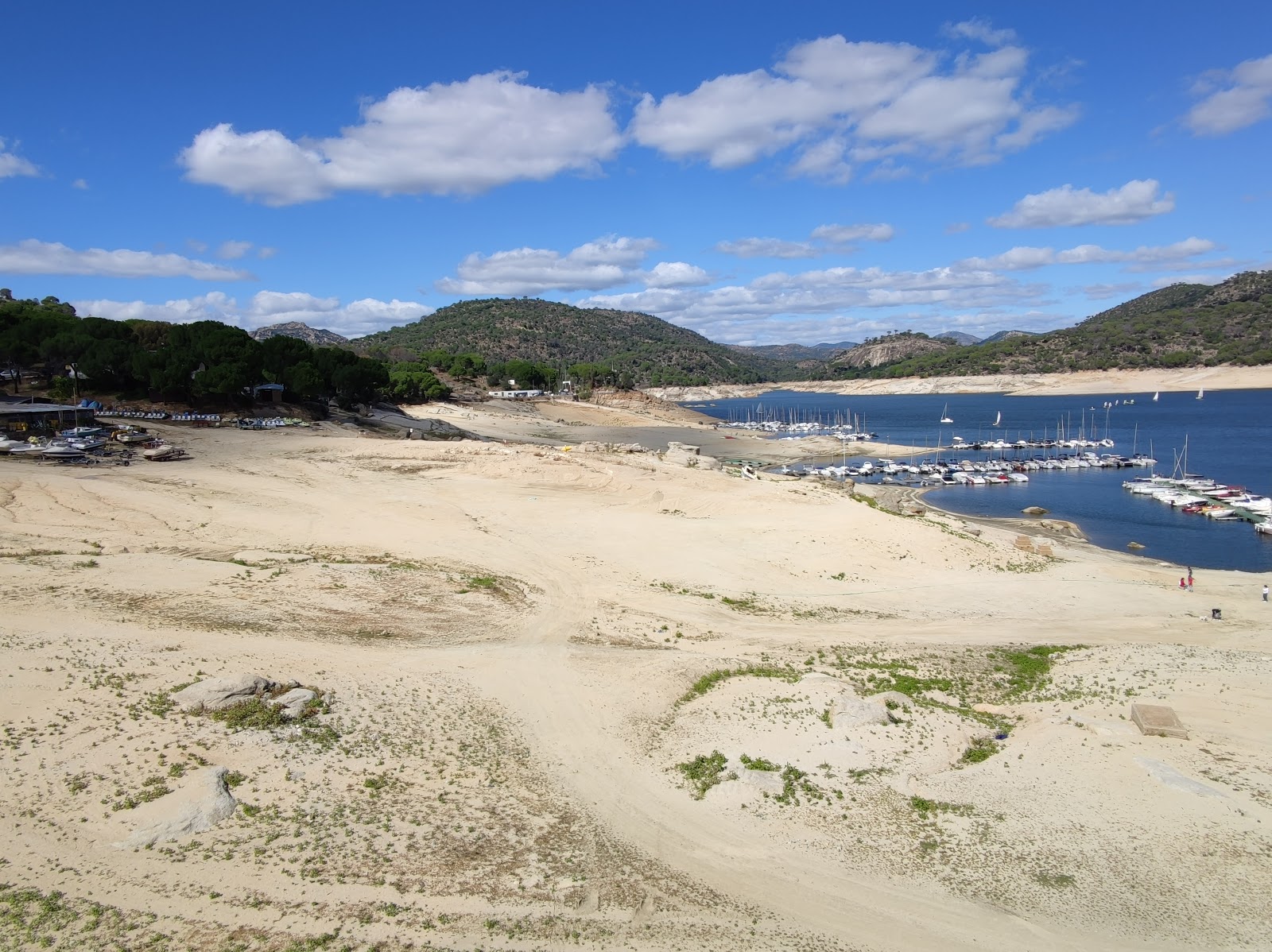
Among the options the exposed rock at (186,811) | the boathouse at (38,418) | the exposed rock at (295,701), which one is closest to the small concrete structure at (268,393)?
the boathouse at (38,418)

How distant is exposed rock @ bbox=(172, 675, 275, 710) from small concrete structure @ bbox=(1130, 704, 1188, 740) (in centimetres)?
1762

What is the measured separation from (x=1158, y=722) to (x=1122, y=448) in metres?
87.2

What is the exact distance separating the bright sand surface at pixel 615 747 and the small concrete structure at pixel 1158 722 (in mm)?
337

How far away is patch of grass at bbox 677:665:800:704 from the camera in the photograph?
1831cm

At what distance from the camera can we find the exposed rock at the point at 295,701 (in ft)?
49.5

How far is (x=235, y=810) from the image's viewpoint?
39.5ft

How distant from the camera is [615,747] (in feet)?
51.0

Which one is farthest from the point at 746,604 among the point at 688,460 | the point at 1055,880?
the point at 688,460

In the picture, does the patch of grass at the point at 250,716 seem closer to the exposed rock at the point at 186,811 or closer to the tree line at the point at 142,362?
the exposed rock at the point at 186,811

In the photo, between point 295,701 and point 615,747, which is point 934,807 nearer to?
point 615,747

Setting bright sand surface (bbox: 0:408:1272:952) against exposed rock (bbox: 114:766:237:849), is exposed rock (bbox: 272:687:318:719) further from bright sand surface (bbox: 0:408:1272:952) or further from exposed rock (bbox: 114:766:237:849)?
exposed rock (bbox: 114:766:237:849)

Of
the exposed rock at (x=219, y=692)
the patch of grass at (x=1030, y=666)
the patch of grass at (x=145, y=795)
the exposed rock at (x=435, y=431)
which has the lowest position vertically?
the patch of grass at (x=1030, y=666)

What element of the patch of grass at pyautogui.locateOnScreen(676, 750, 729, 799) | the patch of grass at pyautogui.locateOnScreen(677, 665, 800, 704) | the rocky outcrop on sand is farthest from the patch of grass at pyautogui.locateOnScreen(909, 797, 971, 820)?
the rocky outcrop on sand

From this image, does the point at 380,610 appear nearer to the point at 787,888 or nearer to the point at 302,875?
the point at 302,875
